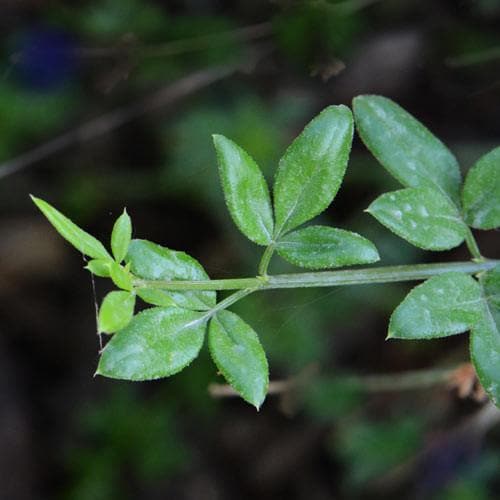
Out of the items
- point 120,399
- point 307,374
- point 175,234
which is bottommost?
point 120,399

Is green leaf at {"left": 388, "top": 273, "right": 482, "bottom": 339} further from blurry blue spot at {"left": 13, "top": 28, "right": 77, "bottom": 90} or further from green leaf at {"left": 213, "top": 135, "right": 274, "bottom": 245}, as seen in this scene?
blurry blue spot at {"left": 13, "top": 28, "right": 77, "bottom": 90}

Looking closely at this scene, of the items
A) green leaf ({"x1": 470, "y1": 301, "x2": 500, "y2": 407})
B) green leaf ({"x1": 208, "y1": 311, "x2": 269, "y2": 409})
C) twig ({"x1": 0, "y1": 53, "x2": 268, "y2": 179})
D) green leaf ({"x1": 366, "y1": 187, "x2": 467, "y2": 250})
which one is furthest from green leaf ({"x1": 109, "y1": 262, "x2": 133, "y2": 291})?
twig ({"x1": 0, "y1": 53, "x2": 268, "y2": 179})

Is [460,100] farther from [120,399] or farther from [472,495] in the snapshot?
[120,399]

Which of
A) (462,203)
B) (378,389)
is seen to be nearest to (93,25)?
(378,389)

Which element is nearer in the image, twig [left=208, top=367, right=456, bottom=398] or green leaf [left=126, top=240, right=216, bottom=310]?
green leaf [left=126, top=240, right=216, bottom=310]

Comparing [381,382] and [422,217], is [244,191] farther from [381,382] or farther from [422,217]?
[381,382]

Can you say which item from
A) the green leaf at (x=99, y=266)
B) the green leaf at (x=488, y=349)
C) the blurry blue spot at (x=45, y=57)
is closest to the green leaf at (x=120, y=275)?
the green leaf at (x=99, y=266)

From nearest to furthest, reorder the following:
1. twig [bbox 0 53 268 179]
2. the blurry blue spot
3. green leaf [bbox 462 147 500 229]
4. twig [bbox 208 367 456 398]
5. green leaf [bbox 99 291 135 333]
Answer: green leaf [bbox 99 291 135 333]
green leaf [bbox 462 147 500 229]
twig [bbox 208 367 456 398]
twig [bbox 0 53 268 179]
the blurry blue spot
